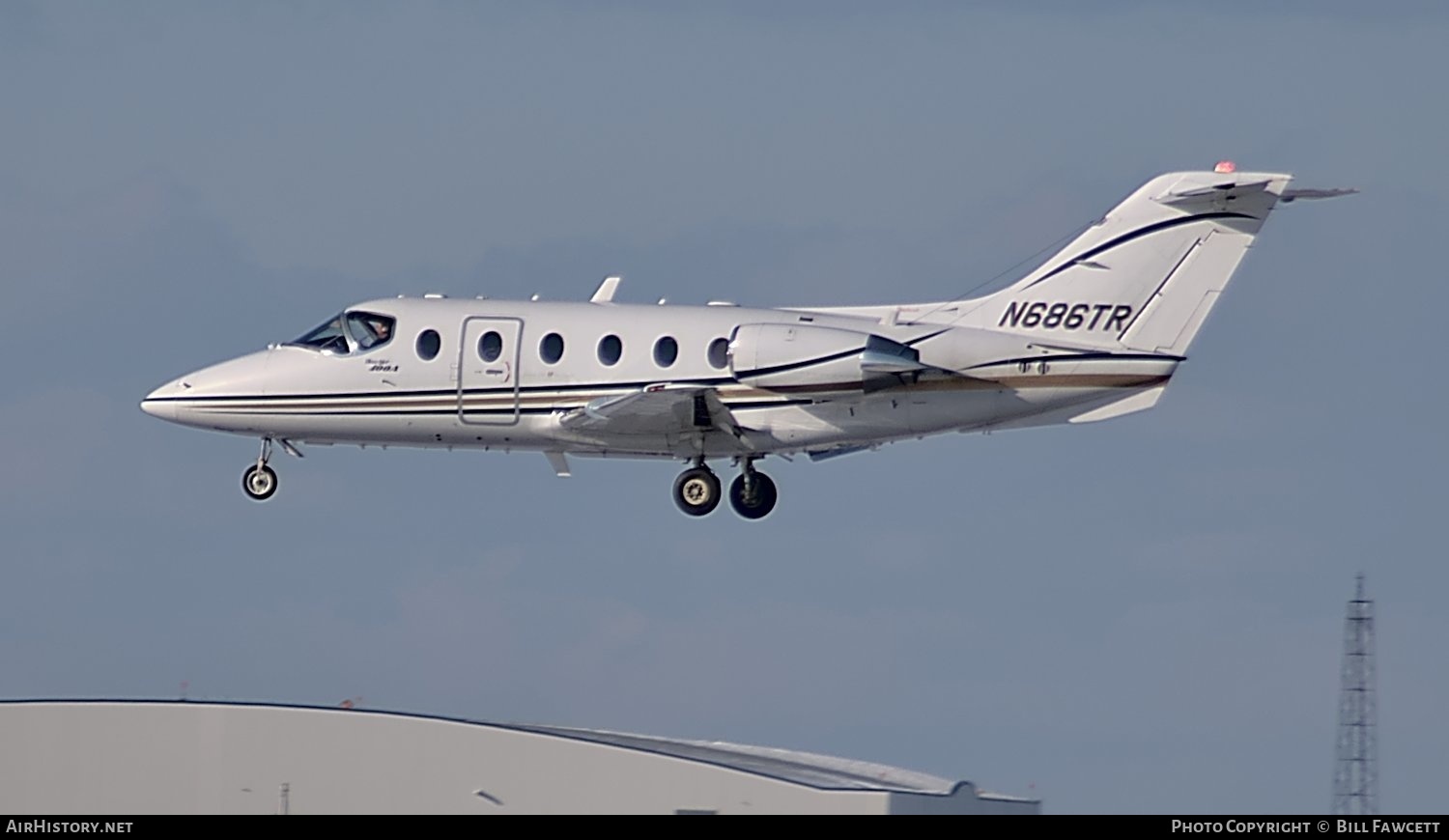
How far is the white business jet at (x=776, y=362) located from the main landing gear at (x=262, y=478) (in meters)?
1.07

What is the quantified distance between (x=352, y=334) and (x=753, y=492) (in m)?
6.09

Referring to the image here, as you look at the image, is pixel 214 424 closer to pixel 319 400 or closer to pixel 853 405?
pixel 319 400

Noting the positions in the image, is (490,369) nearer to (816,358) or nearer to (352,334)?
(352,334)

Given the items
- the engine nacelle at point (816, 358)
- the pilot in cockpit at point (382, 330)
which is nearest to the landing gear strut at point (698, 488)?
the engine nacelle at point (816, 358)

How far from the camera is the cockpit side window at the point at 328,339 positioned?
4009 cm

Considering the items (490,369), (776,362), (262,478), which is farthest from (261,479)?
(776,362)

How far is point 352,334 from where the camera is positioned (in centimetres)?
4000

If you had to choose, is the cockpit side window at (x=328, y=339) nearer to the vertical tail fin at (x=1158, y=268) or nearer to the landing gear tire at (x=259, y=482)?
the landing gear tire at (x=259, y=482)

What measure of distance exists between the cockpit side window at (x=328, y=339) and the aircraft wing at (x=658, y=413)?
359 cm

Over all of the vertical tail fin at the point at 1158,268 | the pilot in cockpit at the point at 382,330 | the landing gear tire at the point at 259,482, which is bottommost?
the landing gear tire at the point at 259,482

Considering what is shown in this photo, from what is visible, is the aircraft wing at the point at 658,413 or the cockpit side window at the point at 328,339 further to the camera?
the cockpit side window at the point at 328,339

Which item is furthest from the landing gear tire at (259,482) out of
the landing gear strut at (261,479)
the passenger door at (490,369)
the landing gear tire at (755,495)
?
the landing gear tire at (755,495)

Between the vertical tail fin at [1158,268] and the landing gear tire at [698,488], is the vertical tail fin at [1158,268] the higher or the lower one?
the higher one
